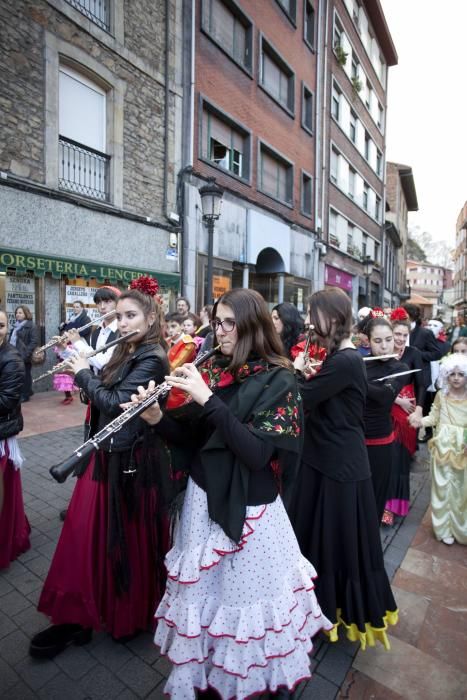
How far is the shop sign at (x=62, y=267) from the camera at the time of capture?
7726 mm

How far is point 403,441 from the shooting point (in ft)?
14.4

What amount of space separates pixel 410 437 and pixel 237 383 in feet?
11.5

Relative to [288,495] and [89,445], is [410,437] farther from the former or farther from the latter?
[89,445]

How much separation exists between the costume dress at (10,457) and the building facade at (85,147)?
558 centimetres

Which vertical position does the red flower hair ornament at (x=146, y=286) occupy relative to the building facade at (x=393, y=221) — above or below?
below

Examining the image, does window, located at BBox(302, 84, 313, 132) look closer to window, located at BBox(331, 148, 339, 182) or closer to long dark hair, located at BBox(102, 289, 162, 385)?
window, located at BBox(331, 148, 339, 182)

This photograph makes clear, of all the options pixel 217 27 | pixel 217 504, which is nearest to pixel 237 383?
pixel 217 504

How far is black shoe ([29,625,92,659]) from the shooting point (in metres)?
2.25

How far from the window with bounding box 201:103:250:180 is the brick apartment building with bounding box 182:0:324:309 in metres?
0.03

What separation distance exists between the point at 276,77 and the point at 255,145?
363 cm

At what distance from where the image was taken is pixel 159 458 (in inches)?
85.9

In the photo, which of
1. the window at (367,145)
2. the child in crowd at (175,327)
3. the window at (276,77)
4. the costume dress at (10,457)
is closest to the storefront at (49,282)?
the child in crowd at (175,327)

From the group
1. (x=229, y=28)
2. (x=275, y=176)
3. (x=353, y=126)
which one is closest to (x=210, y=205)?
(x=229, y=28)

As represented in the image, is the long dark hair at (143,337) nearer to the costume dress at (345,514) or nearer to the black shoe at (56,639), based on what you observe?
the costume dress at (345,514)
